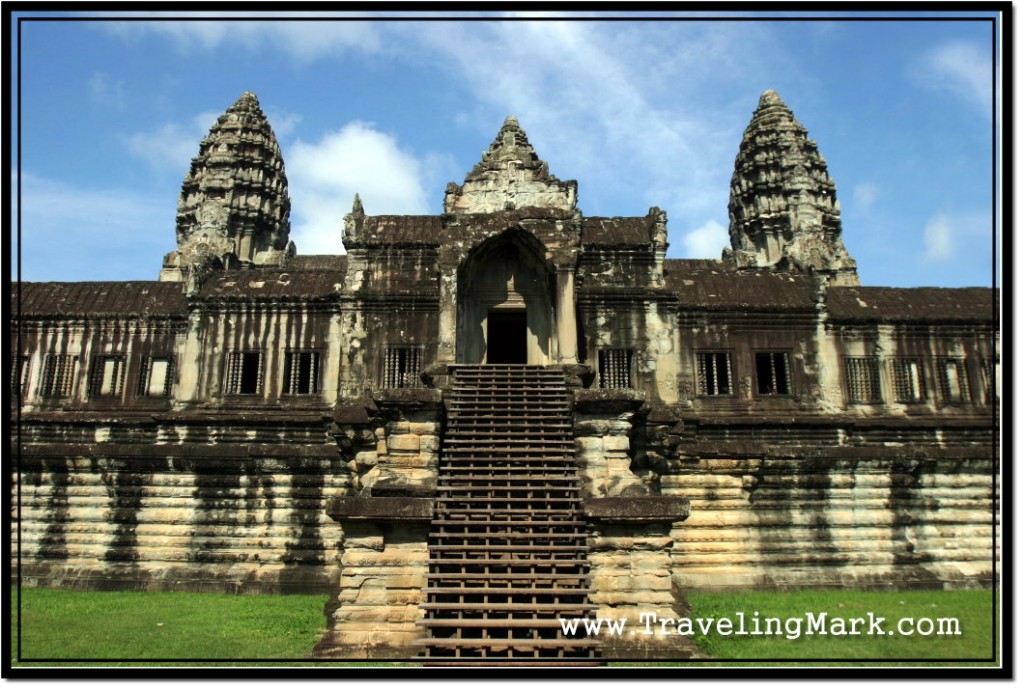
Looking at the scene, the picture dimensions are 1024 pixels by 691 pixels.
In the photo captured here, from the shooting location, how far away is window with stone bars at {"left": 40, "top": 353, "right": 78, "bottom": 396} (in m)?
22.5

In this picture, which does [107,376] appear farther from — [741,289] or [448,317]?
[741,289]

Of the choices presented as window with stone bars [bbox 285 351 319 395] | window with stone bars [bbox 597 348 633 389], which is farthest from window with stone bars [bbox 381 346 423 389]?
window with stone bars [bbox 597 348 633 389]

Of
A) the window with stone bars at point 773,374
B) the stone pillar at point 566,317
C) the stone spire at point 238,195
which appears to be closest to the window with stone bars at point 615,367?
the window with stone bars at point 773,374

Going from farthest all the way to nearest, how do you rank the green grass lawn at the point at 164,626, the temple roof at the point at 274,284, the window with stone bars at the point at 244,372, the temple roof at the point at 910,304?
1. the temple roof at the point at 910,304
2. the temple roof at the point at 274,284
3. the window with stone bars at the point at 244,372
4. the green grass lawn at the point at 164,626

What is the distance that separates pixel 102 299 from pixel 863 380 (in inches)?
911

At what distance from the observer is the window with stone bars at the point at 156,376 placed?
Result: 22.2 meters

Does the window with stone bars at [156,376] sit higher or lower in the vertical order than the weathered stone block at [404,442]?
higher

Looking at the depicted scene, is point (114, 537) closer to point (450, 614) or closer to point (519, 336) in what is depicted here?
point (450, 614)

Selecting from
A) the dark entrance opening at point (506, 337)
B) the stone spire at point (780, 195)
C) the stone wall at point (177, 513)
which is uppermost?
the stone spire at point (780, 195)

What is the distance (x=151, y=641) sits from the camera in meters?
10.2

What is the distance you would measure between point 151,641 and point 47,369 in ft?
51.4

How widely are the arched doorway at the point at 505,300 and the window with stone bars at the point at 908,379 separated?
35.8 feet

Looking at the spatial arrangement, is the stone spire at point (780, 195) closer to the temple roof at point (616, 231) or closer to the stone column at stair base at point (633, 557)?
→ the temple roof at point (616, 231)

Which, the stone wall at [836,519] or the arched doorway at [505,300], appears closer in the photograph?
the stone wall at [836,519]
